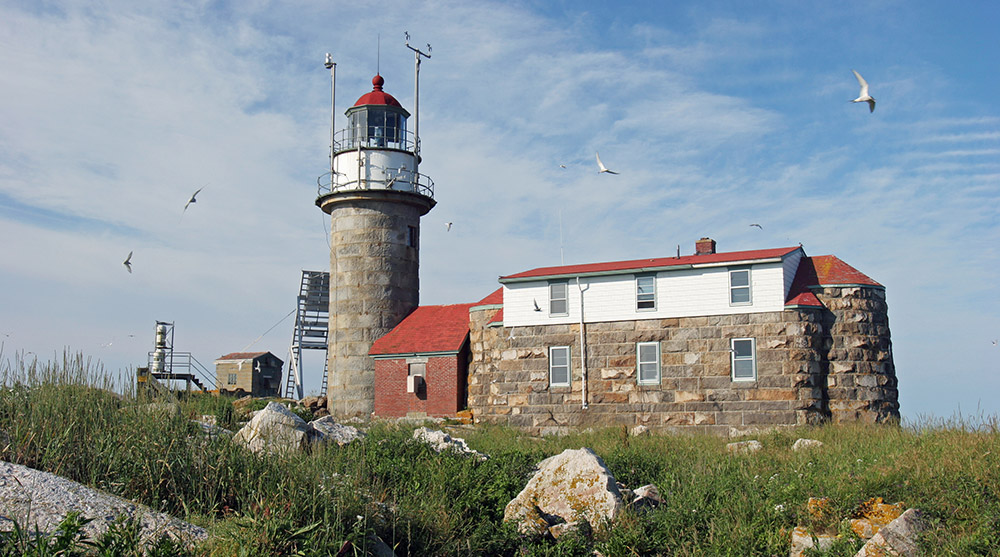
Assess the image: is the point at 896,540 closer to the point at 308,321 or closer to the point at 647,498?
the point at 647,498

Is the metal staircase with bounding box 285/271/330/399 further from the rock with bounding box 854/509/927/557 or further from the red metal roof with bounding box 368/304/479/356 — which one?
the rock with bounding box 854/509/927/557

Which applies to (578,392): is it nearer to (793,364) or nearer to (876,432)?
(793,364)

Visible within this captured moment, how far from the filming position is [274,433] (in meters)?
11.3

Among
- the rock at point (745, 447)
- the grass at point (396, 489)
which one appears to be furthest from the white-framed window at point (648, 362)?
the grass at point (396, 489)

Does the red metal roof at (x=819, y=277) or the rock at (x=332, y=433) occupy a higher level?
the red metal roof at (x=819, y=277)

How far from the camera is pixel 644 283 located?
25.7 metres

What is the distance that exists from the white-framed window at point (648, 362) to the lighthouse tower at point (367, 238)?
11.9 meters

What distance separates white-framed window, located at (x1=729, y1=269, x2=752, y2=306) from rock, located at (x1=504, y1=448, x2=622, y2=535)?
530 inches

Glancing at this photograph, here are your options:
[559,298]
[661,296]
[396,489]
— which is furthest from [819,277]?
[396,489]

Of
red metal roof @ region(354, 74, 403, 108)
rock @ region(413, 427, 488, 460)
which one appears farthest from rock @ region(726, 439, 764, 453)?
red metal roof @ region(354, 74, 403, 108)

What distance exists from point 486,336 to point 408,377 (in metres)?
4.02

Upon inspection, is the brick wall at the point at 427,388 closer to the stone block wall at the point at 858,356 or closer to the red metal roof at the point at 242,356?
the stone block wall at the point at 858,356

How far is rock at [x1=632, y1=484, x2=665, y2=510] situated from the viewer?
12.0m

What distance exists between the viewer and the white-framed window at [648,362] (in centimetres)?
2497
